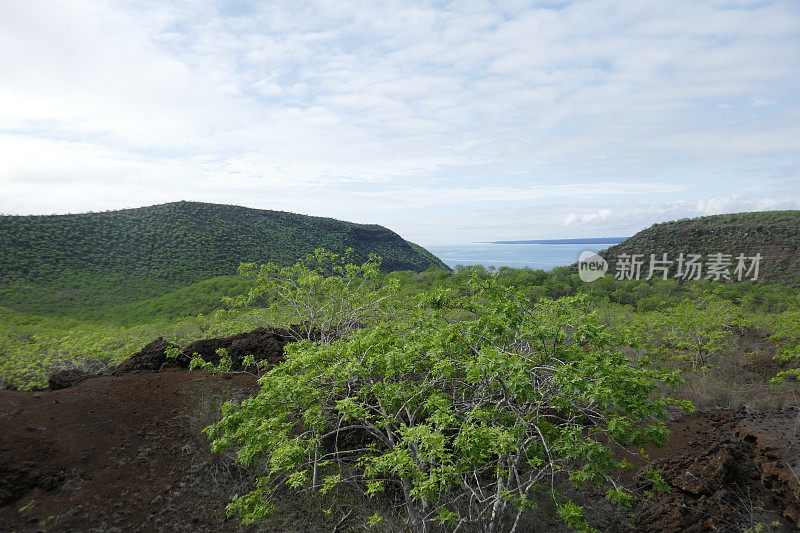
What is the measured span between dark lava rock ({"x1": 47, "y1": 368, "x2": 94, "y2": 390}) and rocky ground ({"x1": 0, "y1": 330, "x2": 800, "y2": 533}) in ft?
0.14

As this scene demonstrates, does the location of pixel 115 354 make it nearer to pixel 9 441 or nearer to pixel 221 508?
pixel 9 441

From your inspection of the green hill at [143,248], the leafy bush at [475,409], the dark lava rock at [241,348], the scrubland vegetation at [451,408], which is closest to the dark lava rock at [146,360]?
the dark lava rock at [241,348]

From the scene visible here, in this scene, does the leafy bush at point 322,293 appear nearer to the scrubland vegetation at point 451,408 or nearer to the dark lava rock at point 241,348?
the scrubland vegetation at point 451,408

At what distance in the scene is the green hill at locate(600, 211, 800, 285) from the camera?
107 ft

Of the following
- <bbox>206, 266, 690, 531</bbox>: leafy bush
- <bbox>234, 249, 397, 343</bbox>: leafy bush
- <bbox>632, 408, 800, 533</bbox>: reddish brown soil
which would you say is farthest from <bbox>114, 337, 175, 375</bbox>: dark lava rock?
<bbox>632, 408, 800, 533</bbox>: reddish brown soil

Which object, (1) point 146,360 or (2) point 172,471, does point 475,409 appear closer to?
(2) point 172,471

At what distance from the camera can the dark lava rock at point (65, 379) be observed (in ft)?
24.1

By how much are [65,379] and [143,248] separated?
34920 mm

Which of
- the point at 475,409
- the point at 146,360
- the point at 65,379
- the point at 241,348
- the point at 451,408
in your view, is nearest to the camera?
the point at 475,409

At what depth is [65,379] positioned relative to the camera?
7.50 m

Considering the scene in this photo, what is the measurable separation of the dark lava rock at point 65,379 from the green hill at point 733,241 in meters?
40.0

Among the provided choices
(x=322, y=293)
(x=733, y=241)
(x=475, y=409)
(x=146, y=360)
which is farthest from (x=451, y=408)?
(x=733, y=241)

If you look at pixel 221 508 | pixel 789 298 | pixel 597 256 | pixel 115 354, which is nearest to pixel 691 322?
pixel 221 508

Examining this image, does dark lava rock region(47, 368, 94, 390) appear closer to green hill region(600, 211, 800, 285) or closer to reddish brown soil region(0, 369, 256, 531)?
reddish brown soil region(0, 369, 256, 531)
